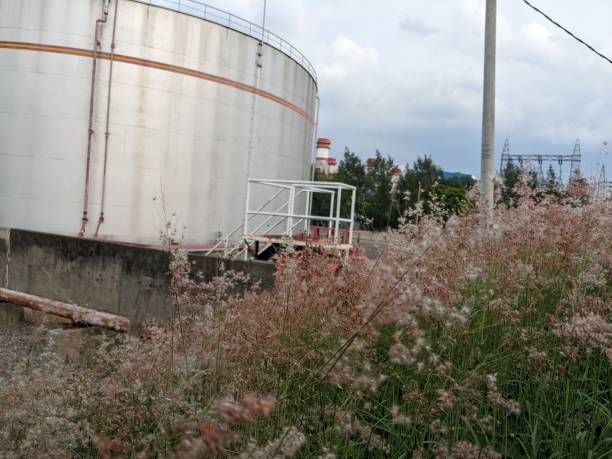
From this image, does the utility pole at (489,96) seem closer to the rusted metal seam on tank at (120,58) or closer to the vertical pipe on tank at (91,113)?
the rusted metal seam on tank at (120,58)

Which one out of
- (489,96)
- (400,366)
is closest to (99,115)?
(489,96)

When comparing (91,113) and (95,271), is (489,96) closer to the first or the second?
(95,271)

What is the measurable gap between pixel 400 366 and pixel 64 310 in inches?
287

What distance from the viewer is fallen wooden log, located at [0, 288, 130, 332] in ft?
26.6

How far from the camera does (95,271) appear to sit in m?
10.7

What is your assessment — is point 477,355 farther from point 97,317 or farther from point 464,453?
point 97,317

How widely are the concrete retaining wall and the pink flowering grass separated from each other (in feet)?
15.8

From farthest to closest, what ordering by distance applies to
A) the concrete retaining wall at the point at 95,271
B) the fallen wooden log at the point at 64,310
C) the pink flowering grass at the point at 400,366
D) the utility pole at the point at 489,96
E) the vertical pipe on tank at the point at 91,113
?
the vertical pipe on tank at the point at 91,113
the concrete retaining wall at the point at 95,271
the fallen wooden log at the point at 64,310
the utility pole at the point at 489,96
the pink flowering grass at the point at 400,366

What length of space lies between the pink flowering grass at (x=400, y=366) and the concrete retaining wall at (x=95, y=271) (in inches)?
190

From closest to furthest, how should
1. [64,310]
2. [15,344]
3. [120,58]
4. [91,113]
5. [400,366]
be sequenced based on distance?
[400,366]
[15,344]
[64,310]
[91,113]
[120,58]

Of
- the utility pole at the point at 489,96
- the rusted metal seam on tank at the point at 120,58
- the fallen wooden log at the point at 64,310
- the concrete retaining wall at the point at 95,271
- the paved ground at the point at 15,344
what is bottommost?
the paved ground at the point at 15,344

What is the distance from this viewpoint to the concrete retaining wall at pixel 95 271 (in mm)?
9702

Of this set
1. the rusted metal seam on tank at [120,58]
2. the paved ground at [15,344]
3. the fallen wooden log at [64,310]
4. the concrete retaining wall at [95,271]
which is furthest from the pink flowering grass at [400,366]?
the rusted metal seam on tank at [120,58]

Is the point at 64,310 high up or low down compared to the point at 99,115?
down
